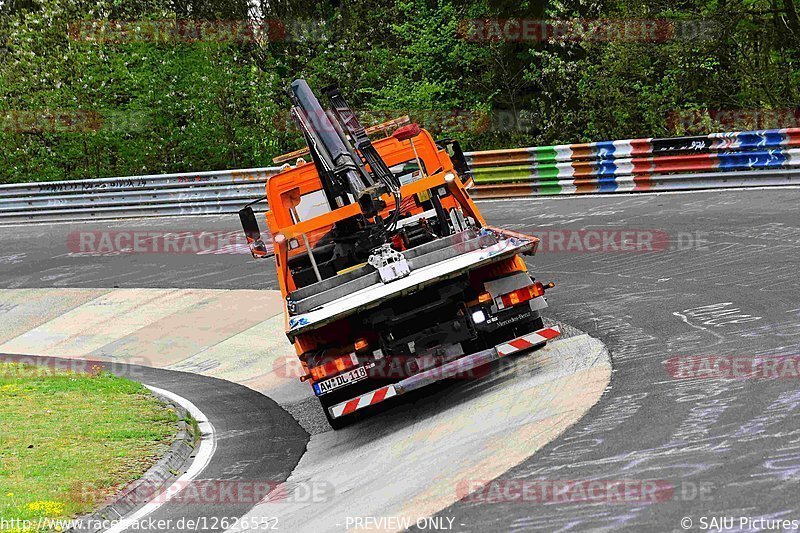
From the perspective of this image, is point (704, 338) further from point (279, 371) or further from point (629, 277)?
point (279, 371)

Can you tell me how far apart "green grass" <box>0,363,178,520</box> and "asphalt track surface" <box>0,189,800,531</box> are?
3393mm

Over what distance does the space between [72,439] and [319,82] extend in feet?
71.8

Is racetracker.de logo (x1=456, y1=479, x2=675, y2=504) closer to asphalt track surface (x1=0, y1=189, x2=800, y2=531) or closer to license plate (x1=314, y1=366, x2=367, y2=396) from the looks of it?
asphalt track surface (x1=0, y1=189, x2=800, y2=531)

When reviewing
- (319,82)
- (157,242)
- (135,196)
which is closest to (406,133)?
(157,242)

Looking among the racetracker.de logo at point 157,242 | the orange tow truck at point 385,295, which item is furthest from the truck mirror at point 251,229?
the racetracker.de logo at point 157,242

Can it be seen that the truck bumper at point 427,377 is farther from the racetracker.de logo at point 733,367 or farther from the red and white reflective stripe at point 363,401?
the racetracker.de logo at point 733,367

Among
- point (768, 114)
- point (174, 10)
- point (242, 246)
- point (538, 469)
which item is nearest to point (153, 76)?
point (174, 10)

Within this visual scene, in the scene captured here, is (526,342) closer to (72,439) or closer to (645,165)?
(72,439)

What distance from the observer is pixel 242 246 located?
20.7 meters

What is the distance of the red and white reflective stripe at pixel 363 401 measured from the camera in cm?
921

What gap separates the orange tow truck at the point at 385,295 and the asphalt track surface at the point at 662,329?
131 cm

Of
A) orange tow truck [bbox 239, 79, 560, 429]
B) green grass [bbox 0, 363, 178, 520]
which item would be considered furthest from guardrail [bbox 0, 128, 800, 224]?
green grass [bbox 0, 363, 178, 520]

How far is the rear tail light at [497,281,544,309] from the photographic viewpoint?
9680 millimetres

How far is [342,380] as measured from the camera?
367 inches
